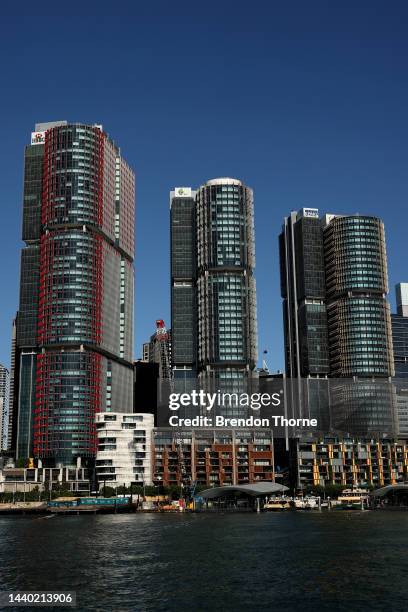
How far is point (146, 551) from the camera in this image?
5015 inches

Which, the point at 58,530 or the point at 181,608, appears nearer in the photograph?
the point at 181,608

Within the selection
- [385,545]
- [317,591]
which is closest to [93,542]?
[385,545]

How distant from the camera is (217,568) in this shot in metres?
106

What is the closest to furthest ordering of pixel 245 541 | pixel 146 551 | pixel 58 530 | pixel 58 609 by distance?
pixel 58 609, pixel 146 551, pixel 245 541, pixel 58 530

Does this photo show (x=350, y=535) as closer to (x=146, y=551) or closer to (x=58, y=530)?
(x=146, y=551)

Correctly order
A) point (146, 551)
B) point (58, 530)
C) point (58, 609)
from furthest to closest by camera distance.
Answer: point (58, 530) → point (146, 551) → point (58, 609)

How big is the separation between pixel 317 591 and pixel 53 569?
3807 centimetres

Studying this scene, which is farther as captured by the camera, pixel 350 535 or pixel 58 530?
pixel 58 530

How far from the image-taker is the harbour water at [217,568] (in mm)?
82575

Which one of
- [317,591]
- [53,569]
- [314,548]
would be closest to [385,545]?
[314,548]

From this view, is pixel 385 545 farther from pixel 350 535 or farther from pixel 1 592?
pixel 1 592

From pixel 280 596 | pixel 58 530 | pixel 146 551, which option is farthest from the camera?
pixel 58 530

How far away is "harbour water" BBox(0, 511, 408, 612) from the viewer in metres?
82.6

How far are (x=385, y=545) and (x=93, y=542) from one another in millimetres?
53564
